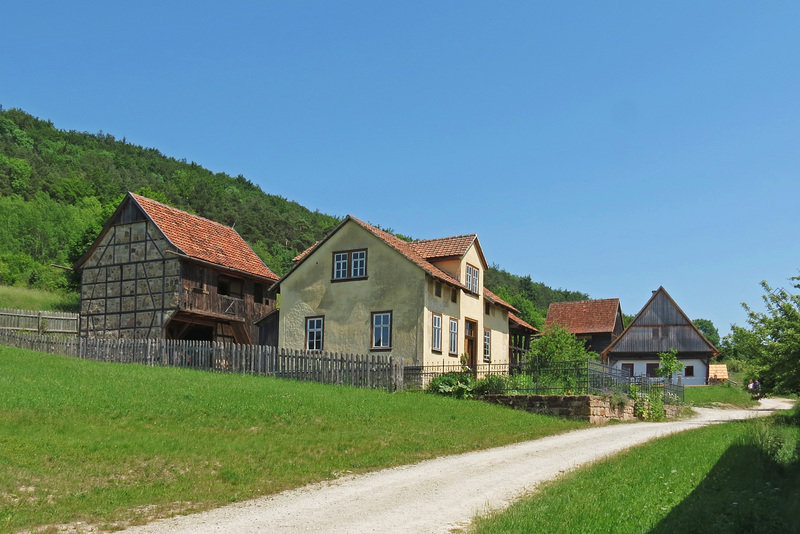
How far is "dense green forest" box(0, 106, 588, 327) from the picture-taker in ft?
256

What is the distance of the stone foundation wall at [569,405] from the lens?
2578 cm

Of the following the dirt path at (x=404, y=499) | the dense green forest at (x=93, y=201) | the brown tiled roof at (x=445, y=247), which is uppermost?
the dense green forest at (x=93, y=201)

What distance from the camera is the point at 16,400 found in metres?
17.7

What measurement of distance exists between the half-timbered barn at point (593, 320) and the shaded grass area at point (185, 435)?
4566 centimetres

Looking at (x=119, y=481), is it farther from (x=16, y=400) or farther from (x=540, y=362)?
(x=540, y=362)

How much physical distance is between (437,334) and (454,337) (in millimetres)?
2014

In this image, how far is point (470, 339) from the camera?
3803 centimetres

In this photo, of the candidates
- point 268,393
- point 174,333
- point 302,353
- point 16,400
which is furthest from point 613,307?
point 16,400

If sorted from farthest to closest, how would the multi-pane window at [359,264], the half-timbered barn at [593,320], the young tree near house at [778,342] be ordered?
the half-timbered barn at [593,320] < the multi-pane window at [359,264] < the young tree near house at [778,342]

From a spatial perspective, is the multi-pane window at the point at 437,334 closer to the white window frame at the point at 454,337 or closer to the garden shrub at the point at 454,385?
the white window frame at the point at 454,337

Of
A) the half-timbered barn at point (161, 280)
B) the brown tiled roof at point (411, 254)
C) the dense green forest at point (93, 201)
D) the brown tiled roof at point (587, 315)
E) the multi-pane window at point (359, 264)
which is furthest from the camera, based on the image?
the dense green forest at point (93, 201)

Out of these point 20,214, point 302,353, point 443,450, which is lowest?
point 443,450

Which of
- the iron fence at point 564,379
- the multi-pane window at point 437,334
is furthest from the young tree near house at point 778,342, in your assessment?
the multi-pane window at point 437,334

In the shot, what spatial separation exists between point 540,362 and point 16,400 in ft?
58.1
